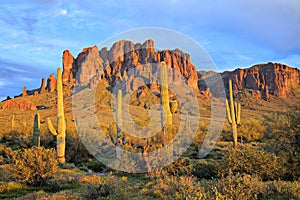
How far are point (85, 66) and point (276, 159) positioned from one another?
85.9 meters

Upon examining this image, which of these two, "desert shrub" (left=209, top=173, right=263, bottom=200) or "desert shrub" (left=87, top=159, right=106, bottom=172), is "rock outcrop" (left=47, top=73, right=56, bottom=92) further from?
"desert shrub" (left=209, top=173, right=263, bottom=200)

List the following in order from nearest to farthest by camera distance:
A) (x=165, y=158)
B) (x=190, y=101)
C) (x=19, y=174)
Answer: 1. (x=19, y=174)
2. (x=165, y=158)
3. (x=190, y=101)

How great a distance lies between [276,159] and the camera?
1105 cm

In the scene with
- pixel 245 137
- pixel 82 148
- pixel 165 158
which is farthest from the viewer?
pixel 245 137

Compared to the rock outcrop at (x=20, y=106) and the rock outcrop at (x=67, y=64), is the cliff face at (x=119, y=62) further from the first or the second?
the rock outcrop at (x=20, y=106)

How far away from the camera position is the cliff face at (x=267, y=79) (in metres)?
101

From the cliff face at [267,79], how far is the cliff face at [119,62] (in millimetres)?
21583

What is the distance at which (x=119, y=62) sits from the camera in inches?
3664

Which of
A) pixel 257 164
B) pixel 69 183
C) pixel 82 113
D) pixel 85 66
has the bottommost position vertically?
pixel 69 183

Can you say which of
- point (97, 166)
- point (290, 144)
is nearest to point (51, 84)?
point (97, 166)

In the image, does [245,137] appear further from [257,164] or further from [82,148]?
[257,164]

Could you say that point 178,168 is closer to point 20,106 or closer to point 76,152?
point 76,152

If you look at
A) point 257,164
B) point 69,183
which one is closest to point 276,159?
point 257,164

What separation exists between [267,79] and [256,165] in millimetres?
109256
